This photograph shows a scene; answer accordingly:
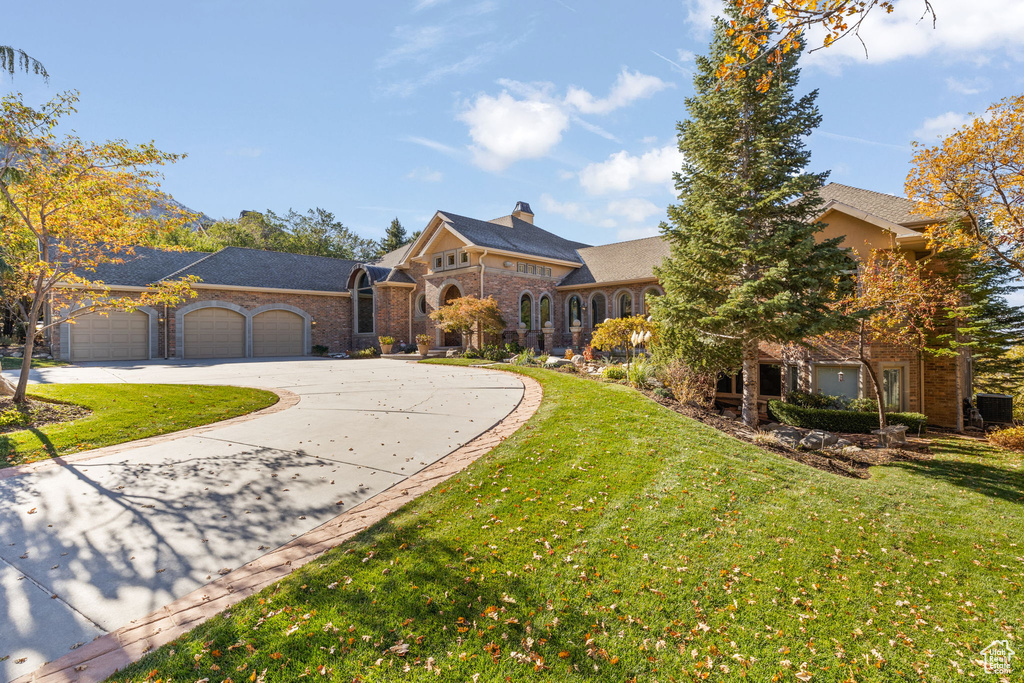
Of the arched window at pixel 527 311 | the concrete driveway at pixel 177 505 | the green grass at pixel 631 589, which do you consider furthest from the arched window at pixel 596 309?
the green grass at pixel 631 589

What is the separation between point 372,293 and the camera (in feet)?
80.8

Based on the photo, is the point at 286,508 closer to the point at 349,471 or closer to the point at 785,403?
the point at 349,471

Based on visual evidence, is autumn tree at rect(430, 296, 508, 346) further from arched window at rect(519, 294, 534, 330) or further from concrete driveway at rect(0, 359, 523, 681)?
concrete driveway at rect(0, 359, 523, 681)

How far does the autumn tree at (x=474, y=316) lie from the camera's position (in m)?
18.5

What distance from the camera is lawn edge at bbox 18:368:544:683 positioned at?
2424 mm

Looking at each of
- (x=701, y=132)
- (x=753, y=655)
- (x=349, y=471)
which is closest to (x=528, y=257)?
(x=701, y=132)

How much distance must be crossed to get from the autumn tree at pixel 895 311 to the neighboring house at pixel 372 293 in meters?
4.42

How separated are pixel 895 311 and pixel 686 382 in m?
5.12

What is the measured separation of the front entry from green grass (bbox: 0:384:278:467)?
1242 cm

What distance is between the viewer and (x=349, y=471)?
17.4 feet

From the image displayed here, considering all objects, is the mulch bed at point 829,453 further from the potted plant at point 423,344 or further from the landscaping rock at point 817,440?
the potted plant at point 423,344

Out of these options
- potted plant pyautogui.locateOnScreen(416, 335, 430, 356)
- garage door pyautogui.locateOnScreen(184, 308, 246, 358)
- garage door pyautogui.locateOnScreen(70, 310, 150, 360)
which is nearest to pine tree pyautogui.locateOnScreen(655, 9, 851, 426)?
potted plant pyautogui.locateOnScreen(416, 335, 430, 356)

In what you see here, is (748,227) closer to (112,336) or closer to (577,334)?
(577,334)

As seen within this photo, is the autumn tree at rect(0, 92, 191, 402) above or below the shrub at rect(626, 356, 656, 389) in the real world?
above
